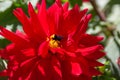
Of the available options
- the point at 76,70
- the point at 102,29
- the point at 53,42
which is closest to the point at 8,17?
the point at 53,42

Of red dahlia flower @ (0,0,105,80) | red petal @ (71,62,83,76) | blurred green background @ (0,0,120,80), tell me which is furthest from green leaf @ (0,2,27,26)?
red petal @ (71,62,83,76)

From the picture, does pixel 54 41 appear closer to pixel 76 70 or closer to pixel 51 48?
pixel 51 48

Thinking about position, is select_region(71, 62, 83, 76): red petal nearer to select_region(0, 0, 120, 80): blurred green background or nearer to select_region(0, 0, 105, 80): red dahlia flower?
select_region(0, 0, 105, 80): red dahlia flower

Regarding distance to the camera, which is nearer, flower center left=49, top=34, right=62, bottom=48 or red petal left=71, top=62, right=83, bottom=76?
red petal left=71, top=62, right=83, bottom=76

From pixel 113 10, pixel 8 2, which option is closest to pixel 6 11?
pixel 8 2

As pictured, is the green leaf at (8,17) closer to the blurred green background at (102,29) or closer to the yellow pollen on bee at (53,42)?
the blurred green background at (102,29)

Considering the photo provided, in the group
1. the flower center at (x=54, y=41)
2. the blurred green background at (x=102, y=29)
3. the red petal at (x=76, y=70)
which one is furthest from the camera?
the blurred green background at (x=102, y=29)

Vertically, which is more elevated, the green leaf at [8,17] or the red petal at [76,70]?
the green leaf at [8,17]

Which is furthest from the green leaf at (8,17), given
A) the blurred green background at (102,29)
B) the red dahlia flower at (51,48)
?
the red dahlia flower at (51,48)
